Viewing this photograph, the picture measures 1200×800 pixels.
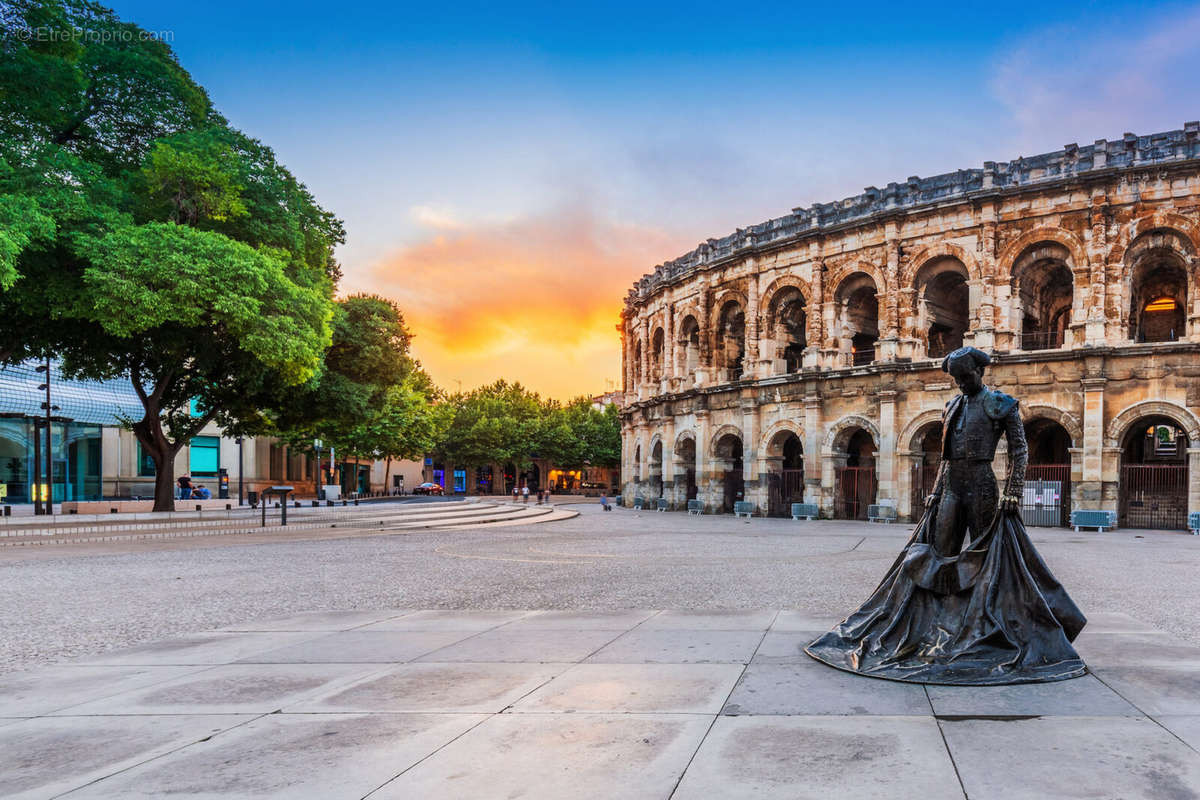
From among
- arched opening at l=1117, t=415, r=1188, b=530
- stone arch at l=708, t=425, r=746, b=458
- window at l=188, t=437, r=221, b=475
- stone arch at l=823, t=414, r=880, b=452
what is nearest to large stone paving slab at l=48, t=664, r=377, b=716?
stone arch at l=823, t=414, r=880, b=452

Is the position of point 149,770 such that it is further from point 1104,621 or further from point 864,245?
point 864,245

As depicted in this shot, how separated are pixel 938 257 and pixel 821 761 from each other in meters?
27.7


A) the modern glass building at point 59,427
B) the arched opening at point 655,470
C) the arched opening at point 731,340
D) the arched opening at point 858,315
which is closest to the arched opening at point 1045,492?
the arched opening at point 858,315

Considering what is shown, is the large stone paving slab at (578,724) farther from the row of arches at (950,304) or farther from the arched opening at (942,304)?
the arched opening at (942,304)

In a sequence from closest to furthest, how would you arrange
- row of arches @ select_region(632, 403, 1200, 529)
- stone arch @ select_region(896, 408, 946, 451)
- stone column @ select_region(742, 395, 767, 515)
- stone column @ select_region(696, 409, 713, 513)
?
row of arches @ select_region(632, 403, 1200, 529)
stone arch @ select_region(896, 408, 946, 451)
stone column @ select_region(742, 395, 767, 515)
stone column @ select_region(696, 409, 713, 513)

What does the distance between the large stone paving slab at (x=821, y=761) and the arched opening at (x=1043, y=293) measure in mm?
26277

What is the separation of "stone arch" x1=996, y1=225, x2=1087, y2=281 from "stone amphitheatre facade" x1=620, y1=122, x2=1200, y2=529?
0.07 metres

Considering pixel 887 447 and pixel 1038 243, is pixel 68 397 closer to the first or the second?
pixel 887 447

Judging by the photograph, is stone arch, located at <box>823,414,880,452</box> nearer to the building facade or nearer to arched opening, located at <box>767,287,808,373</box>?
arched opening, located at <box>767,287,808,373</box>

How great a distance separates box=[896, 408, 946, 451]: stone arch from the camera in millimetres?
27062

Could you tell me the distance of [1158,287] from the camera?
29766mm

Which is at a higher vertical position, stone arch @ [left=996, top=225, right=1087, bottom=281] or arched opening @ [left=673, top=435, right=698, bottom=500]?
stone arch @ [left=996, top=225, right=1087, bottom=281]

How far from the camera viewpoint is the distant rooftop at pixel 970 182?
2409 cm

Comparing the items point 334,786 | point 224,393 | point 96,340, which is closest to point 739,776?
point 334,786
